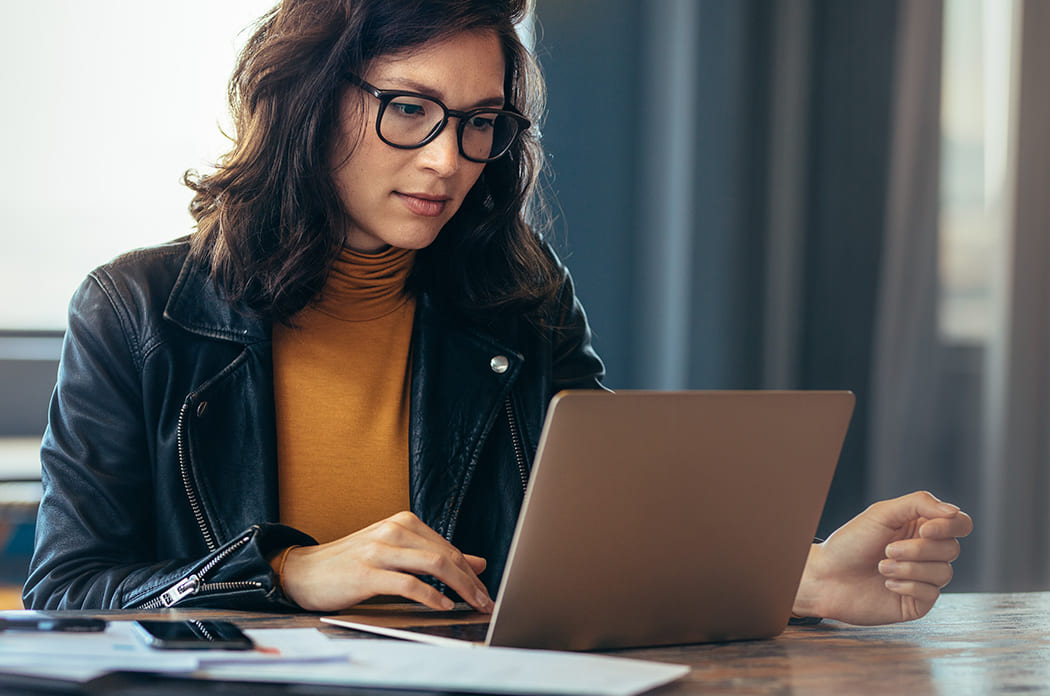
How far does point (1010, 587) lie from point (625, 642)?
2.49m

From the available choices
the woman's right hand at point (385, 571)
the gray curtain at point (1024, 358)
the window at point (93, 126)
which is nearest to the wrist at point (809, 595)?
the woman's right hand at point (385, 571)

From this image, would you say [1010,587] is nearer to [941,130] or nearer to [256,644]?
[941,130]

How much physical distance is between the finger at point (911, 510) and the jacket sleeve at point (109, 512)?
1.92ft

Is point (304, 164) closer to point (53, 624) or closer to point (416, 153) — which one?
Result: point (416, 153)

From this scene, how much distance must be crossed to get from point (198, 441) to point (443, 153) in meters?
0.47

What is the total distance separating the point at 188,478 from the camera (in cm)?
125

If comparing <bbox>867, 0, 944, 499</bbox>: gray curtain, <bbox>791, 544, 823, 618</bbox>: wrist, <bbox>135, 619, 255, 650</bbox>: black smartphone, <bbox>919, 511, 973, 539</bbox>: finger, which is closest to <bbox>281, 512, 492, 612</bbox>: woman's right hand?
<bbox>135, 619, 255, 650</bbox>: black smartphone

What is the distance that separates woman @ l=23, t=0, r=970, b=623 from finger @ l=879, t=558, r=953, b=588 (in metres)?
0.45

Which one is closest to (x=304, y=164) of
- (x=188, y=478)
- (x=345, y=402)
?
(x=345, y=402)

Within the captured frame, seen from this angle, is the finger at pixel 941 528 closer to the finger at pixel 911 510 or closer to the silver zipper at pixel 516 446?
the finger at pixel 911 510

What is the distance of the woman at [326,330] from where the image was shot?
48.7 inches

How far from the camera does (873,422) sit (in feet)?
9.44

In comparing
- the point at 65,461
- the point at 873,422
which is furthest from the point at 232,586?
the point at 873,422

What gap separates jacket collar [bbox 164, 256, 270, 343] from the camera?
4.30 ft
